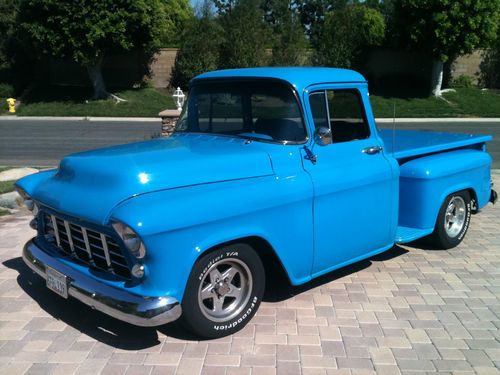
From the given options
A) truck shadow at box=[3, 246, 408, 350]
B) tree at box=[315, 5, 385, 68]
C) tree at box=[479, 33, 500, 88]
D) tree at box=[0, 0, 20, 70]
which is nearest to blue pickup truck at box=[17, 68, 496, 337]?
truck shadow at box=[3, 246, 408, 350]

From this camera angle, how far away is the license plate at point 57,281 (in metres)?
3.49

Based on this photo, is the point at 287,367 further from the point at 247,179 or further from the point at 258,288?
the point at 247,179

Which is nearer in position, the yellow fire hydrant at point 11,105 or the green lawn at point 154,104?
the green lawn at point 154,104

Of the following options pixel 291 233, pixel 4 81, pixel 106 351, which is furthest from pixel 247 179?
pixel 4 81

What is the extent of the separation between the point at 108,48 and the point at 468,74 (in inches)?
824

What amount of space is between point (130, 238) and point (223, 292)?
0.91 metres

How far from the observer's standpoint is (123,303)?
311cm

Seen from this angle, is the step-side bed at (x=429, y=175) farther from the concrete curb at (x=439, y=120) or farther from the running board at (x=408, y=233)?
the concrete curb at (x=439, y=120)

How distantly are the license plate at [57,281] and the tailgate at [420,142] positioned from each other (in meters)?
3.09

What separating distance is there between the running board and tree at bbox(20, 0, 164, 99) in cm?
2114

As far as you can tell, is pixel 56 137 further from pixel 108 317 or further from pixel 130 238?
pixel 130 238

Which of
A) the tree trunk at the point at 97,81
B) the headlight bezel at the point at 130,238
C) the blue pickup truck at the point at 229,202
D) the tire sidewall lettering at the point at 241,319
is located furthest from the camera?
the tree trunk at the point at 97,81

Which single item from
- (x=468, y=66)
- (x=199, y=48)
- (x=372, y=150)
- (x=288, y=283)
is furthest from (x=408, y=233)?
(x=468, y=66)

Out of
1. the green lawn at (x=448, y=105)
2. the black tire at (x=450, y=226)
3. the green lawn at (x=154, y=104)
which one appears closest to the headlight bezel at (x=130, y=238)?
the black tire at (x=450, y=226)
